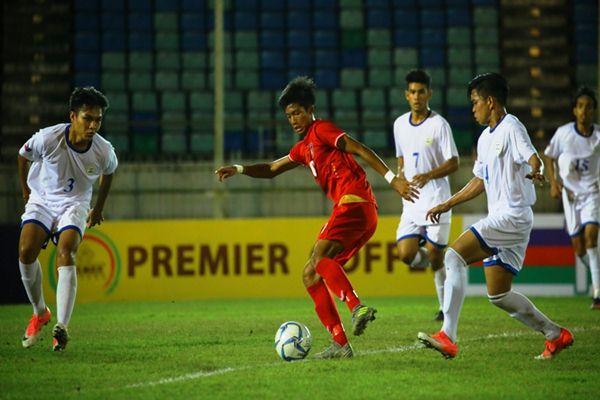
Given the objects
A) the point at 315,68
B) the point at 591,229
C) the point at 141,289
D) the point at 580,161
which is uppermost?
the point at 315,68

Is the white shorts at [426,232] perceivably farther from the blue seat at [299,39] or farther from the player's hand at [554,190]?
the blue seat at [299,39]

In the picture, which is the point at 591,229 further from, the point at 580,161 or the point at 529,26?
the point at 529,26

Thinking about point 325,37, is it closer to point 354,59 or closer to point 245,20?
point 354,59

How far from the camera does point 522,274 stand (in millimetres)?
14773

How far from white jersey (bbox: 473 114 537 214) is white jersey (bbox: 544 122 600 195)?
5449 mm

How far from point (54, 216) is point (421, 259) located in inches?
153

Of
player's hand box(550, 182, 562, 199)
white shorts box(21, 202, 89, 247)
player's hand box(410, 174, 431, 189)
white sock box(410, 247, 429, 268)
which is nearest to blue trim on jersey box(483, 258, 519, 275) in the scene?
player's hand box(410, 174, 431, 189)

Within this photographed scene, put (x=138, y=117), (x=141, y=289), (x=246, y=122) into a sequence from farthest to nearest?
(x=138, y=117) < (x=246, y=122) < (x=141, y=289)

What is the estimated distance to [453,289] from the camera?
731cm

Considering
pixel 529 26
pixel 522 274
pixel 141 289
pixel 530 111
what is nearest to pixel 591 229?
pixel 522 274

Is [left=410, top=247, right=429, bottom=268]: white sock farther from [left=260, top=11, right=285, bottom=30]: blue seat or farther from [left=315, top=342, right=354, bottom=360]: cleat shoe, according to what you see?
[left=260, top=11, right=285, bottom=30]: blue seat

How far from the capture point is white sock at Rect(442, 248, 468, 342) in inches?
287

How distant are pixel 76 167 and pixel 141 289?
20.1 ft

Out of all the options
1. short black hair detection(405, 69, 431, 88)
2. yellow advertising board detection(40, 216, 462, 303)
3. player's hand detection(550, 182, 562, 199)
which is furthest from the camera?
yellow advertising board detection(40, 216, 462, 303)
